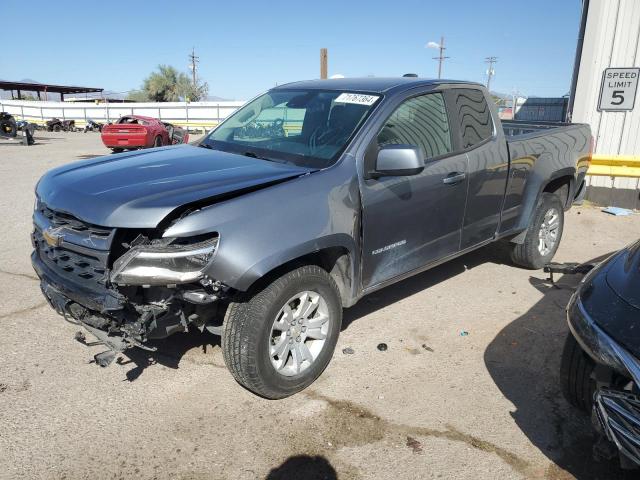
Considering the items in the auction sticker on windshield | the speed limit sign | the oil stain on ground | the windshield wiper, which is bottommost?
the oil stain on ground

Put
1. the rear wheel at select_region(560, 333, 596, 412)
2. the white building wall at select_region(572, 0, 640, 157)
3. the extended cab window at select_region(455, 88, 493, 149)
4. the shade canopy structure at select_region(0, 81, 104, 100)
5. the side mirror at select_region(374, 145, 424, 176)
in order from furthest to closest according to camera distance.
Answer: the shade canopy structure at select_region(0, 81, 104, 100), the white building wall at select_region(572, 0, 640, 157), the extended cab window at select_region(455, 88, 493, 149), the side mirror at select_region(374, 145, 424, 176), the rear wheel at select_region(560, 333, 596, 412)

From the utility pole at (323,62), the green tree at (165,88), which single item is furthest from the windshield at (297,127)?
the green tree at (165,88)

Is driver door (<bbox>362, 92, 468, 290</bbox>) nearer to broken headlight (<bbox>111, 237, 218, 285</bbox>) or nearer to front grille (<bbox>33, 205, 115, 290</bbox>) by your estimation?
broken headlight (<bbox>111, 237, 218, 285</bbox>)

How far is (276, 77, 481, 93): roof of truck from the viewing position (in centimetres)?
384

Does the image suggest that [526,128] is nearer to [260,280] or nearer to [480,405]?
[480,405]

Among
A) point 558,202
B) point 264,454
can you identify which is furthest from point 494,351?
point 558,202

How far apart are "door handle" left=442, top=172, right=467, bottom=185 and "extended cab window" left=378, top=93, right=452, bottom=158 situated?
192 millimetres

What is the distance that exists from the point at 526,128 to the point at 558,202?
997 mm

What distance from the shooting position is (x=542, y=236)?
5473 millimetres

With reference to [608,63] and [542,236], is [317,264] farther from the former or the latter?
[608,63]

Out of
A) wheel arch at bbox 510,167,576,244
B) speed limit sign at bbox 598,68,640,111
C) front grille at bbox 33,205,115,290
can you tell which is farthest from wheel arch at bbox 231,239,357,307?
speed limit sign at bbox 598,68,640,111

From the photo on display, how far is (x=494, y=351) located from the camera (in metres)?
3.81

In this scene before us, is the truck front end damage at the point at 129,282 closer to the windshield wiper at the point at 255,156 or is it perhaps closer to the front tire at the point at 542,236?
the windshield wiper at the point at 255,156

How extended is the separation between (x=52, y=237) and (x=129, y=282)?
749 mm
